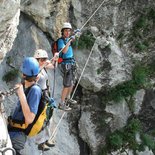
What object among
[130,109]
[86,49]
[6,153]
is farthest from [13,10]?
[130,109]

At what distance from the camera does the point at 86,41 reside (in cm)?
1220

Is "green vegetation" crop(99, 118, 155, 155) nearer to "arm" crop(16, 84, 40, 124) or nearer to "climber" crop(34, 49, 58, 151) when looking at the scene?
"climber" crop(34, 49, 58, 151)

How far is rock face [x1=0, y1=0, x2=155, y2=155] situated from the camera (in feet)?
37.3

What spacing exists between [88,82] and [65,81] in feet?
7.59

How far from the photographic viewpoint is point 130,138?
13.1 metres

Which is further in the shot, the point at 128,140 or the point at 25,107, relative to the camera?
the point at 128,140

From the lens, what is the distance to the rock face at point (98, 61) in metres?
11.4

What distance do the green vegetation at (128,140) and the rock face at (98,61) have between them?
125 mm

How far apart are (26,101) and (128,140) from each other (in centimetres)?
774

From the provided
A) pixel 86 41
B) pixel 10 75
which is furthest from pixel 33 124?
pixel 86 41

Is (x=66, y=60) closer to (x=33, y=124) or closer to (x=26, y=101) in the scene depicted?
(x=33, y=124)

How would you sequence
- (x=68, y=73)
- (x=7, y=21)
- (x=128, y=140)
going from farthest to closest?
1. (x=128, y=140)
2. (x=68, y=73)
3. (x=7, y=21)

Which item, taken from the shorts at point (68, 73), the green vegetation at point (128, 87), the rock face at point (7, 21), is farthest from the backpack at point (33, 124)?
the green vegetation at point (128, 87)

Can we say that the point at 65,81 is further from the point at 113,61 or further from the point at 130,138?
the point at 130,138
